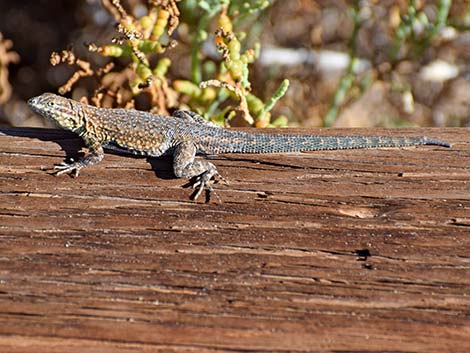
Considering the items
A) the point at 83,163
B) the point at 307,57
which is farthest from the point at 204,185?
the point at 307,57

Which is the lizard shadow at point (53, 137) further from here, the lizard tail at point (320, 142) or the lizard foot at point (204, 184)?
the lizard tail at point (320, 142)

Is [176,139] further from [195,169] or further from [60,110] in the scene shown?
[195,169]

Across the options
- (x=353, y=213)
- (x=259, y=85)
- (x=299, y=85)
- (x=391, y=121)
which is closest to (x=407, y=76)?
(x=391, y=121)

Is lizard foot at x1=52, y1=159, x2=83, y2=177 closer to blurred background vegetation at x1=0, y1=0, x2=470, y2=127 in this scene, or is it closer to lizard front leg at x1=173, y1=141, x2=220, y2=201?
lizard front leg at x1=173, y1=141, x2=220, y2=201

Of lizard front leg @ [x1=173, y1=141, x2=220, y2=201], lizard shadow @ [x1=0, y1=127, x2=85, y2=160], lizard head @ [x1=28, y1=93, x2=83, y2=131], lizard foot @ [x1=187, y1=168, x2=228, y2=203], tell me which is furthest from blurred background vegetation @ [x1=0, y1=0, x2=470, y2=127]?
lizard foot @ [x1=187, y1=168, x2=228, y2=203]

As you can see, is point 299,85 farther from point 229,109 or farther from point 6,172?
point 6,172

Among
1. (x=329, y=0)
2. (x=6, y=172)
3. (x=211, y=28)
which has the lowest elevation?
(x=6, y=172)

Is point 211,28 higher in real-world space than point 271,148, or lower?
higher
